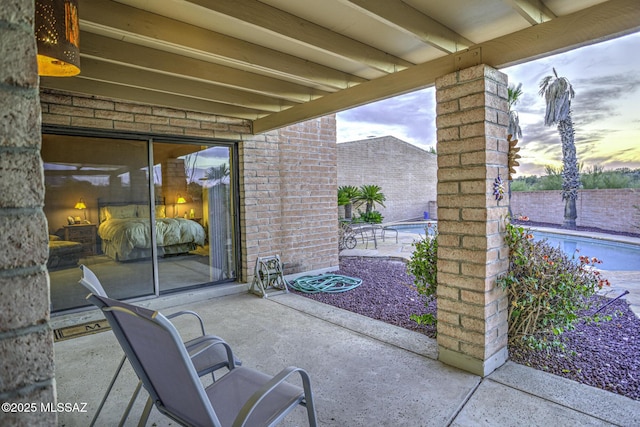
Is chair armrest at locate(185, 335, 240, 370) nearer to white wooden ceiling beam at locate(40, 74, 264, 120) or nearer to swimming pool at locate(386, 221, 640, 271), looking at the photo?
white wooden ceiling beam at locate(40, 74, 264, 120)

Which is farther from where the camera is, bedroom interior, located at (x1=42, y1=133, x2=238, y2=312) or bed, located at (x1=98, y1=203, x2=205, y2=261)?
bed, located at (x1=98, y1=203, x2=205, y2=261)

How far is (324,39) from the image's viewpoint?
8.77ft

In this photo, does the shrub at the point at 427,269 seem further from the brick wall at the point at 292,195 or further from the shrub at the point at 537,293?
the brick wall at the point at 292,195

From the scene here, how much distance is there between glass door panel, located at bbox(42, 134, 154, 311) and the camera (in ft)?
12.7

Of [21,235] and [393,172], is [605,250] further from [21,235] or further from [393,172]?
[21,235]

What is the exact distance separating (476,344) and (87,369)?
10.1 feet

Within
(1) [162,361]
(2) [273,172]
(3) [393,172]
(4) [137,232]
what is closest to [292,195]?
(2) [273,172]

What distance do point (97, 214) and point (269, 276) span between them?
233 centimetres

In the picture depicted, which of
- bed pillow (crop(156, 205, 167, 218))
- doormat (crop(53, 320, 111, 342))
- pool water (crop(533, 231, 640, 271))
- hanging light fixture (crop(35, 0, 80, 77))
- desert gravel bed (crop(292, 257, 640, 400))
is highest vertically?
hanging light fixture (crop(35, 0, 80, 77))

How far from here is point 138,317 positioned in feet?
4.51

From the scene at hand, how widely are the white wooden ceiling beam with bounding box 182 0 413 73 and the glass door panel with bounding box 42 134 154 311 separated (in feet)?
8.90

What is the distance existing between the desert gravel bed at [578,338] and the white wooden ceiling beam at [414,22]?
222cm

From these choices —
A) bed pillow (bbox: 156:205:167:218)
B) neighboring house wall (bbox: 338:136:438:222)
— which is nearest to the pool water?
neighboring house wall (bbox: 338:136:438:222)

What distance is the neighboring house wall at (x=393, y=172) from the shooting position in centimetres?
1506
